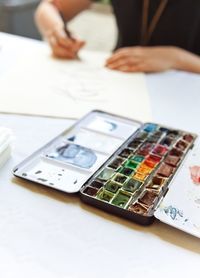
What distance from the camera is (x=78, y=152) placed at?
0.57m

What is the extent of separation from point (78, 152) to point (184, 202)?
0.16 m

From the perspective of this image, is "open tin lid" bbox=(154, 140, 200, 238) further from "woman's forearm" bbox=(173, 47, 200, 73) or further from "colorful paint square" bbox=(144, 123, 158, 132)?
"woman's forearm" bbox=(173, 47, 200, 73)

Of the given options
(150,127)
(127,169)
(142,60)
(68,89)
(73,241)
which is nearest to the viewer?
(73,241)

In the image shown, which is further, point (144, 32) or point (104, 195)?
point (144, 32)

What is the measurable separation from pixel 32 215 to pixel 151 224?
0.13 meters

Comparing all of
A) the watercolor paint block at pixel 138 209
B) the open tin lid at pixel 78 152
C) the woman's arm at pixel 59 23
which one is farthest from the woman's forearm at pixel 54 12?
the watercolor paint block at pixel 138 209

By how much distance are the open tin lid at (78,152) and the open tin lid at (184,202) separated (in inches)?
3.8

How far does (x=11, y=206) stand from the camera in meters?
0.48

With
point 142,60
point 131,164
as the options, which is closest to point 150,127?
point 131,164

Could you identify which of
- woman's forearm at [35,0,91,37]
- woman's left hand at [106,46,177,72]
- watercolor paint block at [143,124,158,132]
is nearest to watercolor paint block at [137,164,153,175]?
watercolor paint block at [143,124,158,132]

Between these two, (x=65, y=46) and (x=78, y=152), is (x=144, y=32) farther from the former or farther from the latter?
(x=78, y=152)

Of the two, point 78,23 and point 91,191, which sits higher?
point 91,191

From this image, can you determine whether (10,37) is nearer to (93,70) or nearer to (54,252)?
(93,70)

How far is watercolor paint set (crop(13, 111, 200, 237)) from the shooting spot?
47 cm
